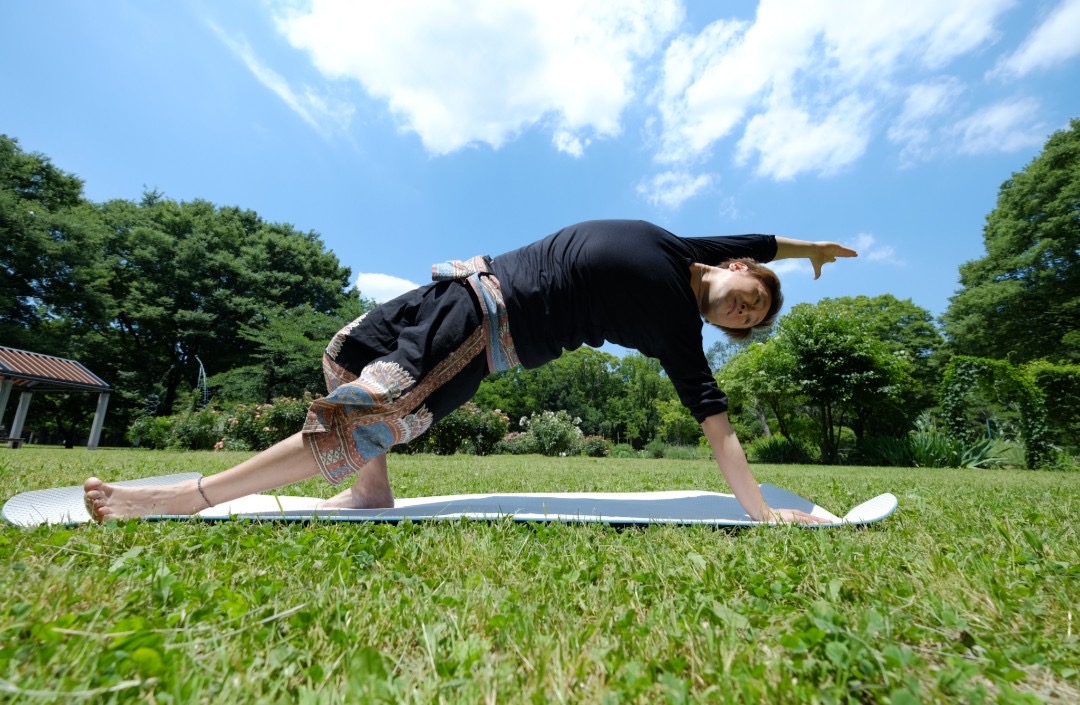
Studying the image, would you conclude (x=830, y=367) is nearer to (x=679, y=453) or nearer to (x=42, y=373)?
(x=679, y=453)

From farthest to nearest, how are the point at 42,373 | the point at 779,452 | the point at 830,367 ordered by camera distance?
the point at 779,452
the point at 830,367
the point at 42,373

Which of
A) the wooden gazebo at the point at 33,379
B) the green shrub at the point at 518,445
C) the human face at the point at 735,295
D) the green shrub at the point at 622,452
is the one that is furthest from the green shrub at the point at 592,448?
the wooden gazebo at the point at 33,379

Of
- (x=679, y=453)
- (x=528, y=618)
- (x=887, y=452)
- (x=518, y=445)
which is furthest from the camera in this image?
(x=679, y=453)

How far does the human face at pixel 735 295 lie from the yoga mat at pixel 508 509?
3.30 ft

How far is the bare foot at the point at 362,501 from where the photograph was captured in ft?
8.65

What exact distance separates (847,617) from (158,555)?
6.08 ft

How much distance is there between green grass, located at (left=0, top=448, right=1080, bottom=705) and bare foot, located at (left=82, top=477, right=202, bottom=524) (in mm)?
201

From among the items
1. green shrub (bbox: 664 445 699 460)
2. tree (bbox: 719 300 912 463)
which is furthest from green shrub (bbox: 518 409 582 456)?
tree (bbox: 719 300 912 463)

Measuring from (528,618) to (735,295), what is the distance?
6.49 feet

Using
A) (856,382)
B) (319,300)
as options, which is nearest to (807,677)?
(856,382)

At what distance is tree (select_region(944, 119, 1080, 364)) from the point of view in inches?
881

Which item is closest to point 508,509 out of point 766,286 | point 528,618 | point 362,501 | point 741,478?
point 362,501

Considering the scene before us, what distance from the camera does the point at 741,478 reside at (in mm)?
2230

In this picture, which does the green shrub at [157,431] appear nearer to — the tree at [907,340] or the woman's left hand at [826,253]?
the woman's left hand at [826,253]
